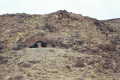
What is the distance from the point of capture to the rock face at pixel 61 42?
62.7ft

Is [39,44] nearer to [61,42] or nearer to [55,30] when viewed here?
[61,42]

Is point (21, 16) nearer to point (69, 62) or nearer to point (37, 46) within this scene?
point (37, 46)

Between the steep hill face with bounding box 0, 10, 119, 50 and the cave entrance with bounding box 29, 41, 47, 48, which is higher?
the steep hill face with bounding box 0, 10, 119, 50

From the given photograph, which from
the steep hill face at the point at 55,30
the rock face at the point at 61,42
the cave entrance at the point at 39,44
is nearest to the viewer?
the rock face at the point at 61,42

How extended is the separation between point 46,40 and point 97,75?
168 inches

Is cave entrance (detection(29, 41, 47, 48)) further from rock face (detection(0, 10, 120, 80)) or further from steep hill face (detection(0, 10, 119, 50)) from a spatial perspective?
steep hill face (detection(0, 10, 119, 50))

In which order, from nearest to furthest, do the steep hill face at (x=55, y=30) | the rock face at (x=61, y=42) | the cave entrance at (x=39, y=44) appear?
the rock face at (x=61, y=42)
the cave entrance at (x=39, y=44)
the steep hill face at (x=55, y=30)

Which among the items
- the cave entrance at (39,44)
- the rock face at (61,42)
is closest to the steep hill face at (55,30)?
the rock face at (61,42)

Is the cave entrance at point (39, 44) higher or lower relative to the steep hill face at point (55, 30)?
lower

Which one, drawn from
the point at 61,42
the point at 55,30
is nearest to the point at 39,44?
the point at 61,42

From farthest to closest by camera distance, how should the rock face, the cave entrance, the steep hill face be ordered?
1. the steep hill face
2. the cave entrance
3. the rock face

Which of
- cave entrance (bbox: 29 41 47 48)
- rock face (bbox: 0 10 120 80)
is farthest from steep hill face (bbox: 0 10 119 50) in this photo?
cave entrance (bbox: 29 41 47 48)

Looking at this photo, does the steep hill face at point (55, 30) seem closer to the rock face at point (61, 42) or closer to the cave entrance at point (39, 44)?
the rock face at point (61, 42)

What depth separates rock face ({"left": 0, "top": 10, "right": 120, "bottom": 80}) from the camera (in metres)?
19.1
